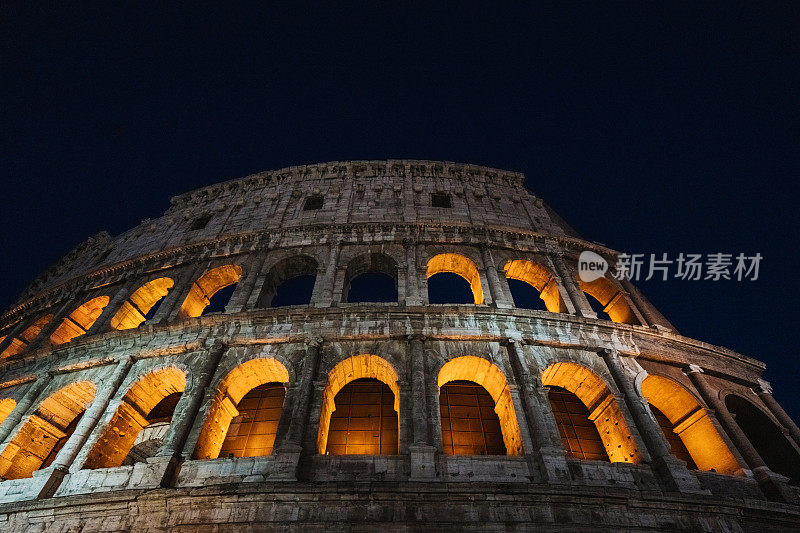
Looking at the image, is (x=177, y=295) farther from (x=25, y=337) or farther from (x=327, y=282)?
(x=25, y=337)

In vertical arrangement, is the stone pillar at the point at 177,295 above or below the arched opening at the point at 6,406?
above

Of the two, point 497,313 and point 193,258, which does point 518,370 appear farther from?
point 193,258

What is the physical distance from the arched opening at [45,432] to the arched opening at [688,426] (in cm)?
1406

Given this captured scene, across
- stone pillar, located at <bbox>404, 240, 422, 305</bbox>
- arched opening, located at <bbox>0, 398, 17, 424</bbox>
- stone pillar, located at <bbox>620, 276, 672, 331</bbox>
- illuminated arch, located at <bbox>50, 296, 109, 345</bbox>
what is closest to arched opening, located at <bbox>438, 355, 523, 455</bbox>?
stone pillar, located at <bbox>404, 240, 422, 305</bbox>

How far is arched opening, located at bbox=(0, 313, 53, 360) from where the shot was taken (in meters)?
15.0

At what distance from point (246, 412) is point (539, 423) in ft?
22.5

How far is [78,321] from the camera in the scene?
1481 cm

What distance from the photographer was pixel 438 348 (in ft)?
33.8

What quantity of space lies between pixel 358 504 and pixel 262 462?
208cm

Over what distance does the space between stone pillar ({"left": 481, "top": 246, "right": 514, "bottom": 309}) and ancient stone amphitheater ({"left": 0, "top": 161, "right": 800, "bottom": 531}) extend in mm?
54

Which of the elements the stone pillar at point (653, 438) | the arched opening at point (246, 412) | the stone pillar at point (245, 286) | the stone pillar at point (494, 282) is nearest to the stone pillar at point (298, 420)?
the arched opening at point (246, 412)

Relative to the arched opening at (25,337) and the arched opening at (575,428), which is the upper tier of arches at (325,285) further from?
the arched opening at (575,428)

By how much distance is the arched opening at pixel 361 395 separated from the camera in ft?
32.0

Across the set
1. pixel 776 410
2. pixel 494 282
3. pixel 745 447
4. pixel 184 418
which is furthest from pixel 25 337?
pixel 776 410
